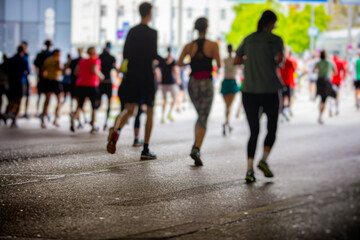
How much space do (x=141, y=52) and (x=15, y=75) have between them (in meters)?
7.79

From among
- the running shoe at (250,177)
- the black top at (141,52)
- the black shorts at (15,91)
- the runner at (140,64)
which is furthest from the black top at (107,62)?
the running shoe at (250,177)

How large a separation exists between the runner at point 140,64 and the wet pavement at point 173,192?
0.61 metres

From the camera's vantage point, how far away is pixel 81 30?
80438 millimetres

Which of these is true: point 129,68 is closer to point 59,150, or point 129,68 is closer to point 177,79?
point 59,150

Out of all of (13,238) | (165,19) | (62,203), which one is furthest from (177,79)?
(165,19)

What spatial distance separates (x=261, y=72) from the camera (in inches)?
311

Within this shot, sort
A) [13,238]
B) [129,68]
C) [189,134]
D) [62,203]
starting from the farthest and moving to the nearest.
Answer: [189,134] → [129,68] → [62,203] → [13,238]

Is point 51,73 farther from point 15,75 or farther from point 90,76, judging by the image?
point 90,76

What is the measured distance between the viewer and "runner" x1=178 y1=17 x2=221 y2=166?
30.4 feet

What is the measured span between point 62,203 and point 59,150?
4.84 metres

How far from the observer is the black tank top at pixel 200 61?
927cm

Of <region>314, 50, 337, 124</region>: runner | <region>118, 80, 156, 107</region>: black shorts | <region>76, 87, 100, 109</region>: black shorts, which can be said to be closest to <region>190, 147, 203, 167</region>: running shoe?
<region>118, 80, 156, 107</region>: black shorts

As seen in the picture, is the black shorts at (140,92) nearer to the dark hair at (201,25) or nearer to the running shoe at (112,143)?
the running shoe at (112,143)

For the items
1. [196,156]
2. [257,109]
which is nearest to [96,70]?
[196,156]
